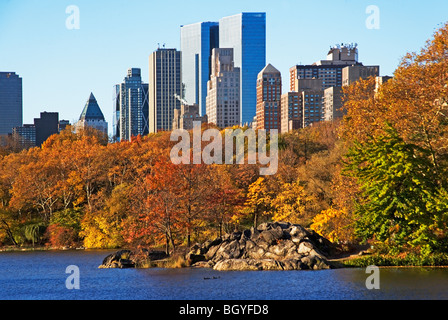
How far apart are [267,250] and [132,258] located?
1043cm

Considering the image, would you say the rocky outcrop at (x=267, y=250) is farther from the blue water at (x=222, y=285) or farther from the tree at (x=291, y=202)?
the tree at (x=291, y=202)

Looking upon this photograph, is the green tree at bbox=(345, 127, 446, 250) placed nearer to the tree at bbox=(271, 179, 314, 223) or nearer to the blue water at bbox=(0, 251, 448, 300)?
the blue water at bbox=(0, 251, 448, 300)

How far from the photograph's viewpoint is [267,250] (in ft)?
167

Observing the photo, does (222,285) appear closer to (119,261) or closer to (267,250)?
(267,250)

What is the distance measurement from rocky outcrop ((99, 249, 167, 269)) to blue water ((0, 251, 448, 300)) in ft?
6.88

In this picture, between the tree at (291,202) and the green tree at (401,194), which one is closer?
the green tree at (401,194)

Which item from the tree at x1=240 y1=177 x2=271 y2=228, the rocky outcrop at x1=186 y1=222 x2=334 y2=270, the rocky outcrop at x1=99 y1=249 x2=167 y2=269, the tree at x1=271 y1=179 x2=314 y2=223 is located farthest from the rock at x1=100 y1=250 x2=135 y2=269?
the tree at x1=271 y1=179 x2=314 y2=223

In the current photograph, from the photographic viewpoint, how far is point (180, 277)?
44.3 meters

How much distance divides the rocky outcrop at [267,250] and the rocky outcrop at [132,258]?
2.93m

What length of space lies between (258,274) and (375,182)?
9.67 metres

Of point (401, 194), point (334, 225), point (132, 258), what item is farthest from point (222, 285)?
point (334, 225)

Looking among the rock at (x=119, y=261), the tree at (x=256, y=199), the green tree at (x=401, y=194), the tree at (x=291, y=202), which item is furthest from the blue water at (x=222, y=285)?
the tree at (x=256, y=199)

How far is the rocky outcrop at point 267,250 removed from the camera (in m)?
48.1
